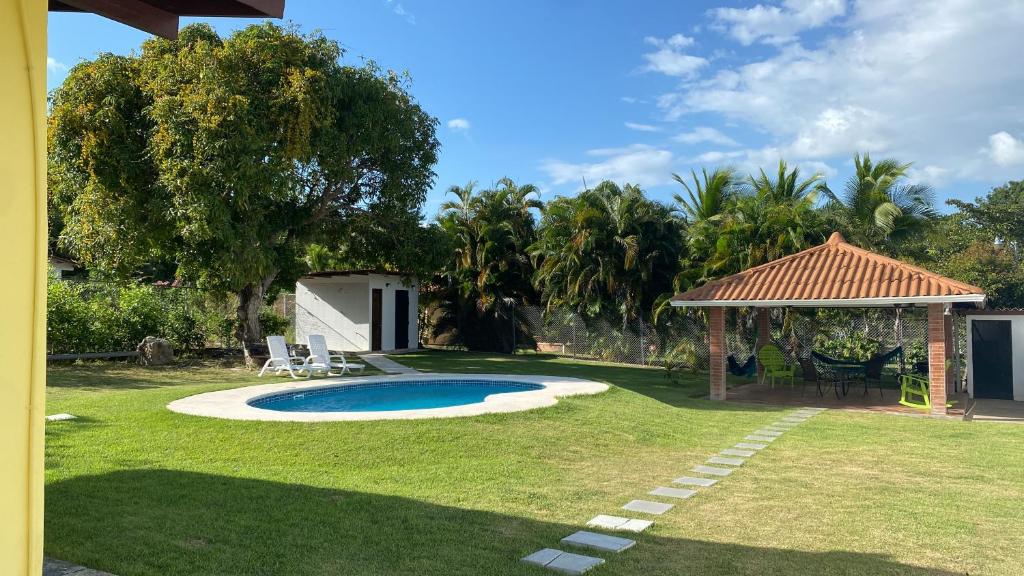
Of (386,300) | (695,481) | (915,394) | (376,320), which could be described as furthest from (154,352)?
(915,394)

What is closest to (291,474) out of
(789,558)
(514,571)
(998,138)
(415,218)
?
(514,571)

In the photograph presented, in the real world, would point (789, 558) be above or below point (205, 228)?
below

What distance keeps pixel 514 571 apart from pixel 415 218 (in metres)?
16.4

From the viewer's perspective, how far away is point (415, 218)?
20109mm

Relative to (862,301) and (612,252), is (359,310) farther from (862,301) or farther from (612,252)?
(862,301)

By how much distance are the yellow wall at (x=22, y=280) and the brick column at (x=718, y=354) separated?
12727 millimetres

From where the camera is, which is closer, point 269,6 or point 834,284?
point 269,6

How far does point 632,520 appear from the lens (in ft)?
18.5

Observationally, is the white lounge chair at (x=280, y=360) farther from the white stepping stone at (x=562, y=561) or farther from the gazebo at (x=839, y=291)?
the white stepping stone at (x=562, y=561)

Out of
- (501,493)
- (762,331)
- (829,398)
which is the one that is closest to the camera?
(501,493)

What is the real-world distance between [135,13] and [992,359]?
54.9 feet

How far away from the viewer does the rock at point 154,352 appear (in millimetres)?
18500

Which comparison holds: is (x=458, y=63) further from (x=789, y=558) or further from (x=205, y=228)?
(x=789, y=558)

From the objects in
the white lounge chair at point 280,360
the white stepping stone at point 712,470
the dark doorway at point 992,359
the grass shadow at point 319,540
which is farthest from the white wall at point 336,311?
the grass shadow at point 319,540
